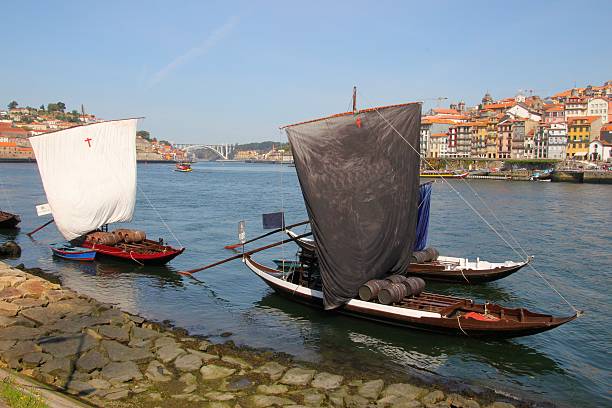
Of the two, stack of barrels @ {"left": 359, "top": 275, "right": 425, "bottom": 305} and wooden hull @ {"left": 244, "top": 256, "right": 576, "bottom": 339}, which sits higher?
stack of barrels @ {"left": 359, "top": 275, "right": 425, "bottom": 305}

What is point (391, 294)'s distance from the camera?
17938mm

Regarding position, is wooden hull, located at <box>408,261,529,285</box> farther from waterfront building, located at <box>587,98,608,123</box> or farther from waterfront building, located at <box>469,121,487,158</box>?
waterfront building, located at <box>587,98,608,123</box>

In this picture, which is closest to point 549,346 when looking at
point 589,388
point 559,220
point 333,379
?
point 589,388

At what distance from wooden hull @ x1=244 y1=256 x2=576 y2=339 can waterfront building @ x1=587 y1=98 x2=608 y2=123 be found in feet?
511

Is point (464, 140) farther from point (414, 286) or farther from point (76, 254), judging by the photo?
point (414, 286)

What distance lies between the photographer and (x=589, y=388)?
14.6 meters

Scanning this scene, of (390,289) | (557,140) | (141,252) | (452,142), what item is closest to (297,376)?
(390,289)

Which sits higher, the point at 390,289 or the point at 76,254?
the point at 390,289

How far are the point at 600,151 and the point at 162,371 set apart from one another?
5234 inches

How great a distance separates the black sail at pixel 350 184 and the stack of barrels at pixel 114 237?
48.2ft

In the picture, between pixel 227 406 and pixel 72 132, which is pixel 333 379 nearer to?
pixel 227 406

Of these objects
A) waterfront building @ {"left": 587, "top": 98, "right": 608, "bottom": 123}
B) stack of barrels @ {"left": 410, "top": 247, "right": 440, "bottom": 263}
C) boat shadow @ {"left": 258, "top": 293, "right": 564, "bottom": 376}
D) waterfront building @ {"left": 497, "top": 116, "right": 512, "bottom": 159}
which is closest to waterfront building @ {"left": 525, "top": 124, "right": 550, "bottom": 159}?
waterfront building @ {"left": 497, "top": 116, "right": 512, "bottom": 159}

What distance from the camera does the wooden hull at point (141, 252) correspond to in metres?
26.7

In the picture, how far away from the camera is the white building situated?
12244 centimetres
